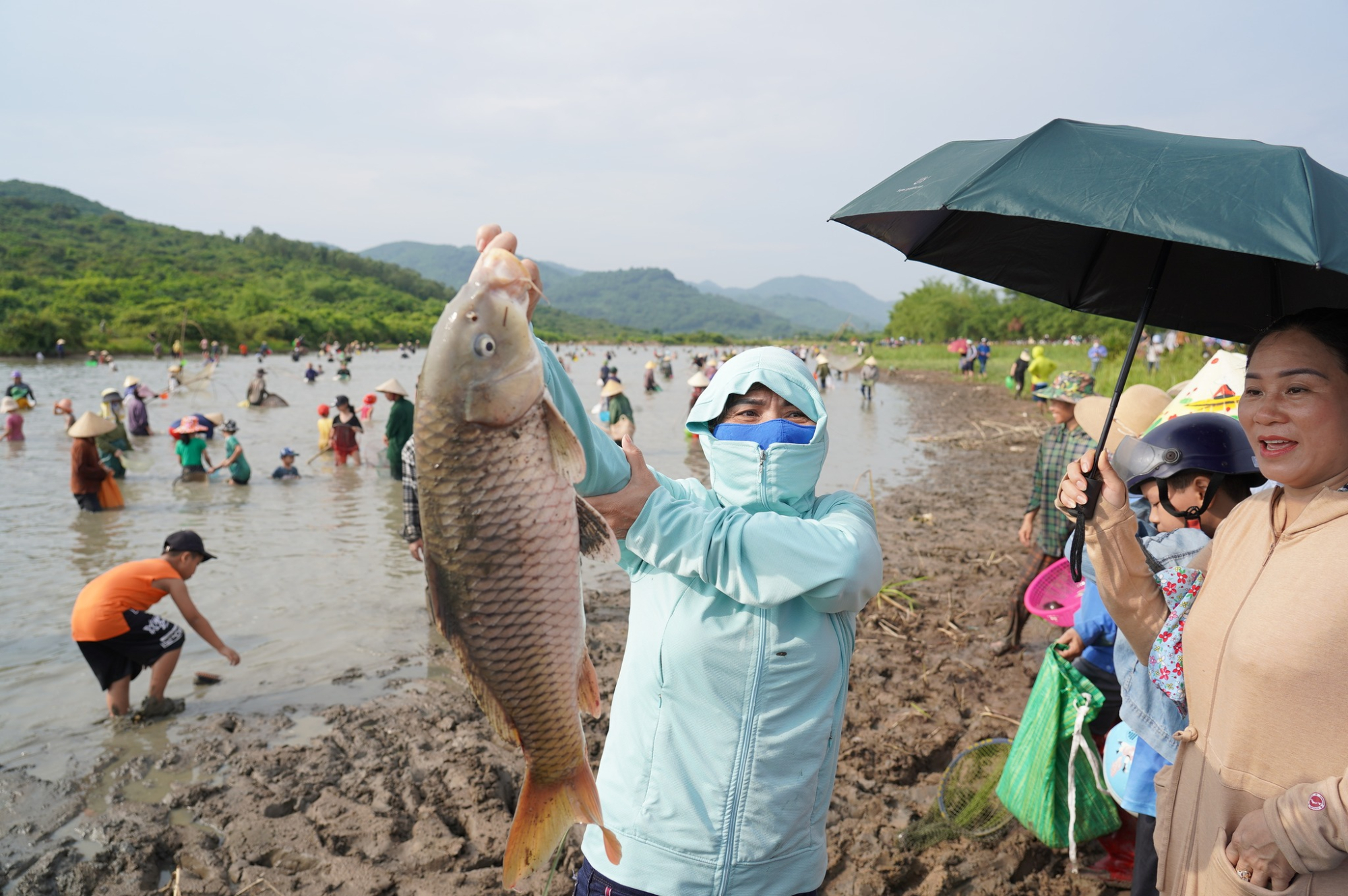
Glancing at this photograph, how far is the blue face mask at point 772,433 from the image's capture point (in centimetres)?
194

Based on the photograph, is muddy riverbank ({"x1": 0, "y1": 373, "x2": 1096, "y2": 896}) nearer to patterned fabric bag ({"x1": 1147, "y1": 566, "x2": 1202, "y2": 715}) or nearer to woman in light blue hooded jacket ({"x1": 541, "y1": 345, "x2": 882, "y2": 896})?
patterned fabric bag ({"x1": 1147, "y1": 566, "x2": 1202, "y2": 715})

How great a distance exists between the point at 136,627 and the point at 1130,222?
659 centimetres

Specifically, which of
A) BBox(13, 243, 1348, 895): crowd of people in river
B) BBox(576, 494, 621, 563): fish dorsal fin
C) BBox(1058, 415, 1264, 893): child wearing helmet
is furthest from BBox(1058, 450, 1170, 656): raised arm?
BBox(576, 494, 621, 563): fish dorsal fin

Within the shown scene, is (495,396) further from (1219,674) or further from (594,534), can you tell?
(1219,674)

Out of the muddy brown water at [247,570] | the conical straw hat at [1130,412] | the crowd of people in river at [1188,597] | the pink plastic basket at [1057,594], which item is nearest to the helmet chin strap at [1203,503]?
the crowd of people in river at [1188,597]

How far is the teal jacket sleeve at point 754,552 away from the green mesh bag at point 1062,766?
2042 mm

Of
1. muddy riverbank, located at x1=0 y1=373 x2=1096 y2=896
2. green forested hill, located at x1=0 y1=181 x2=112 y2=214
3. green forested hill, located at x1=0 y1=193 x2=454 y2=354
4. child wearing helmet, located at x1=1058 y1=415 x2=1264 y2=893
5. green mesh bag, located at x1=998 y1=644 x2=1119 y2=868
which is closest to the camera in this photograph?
child wearing helmet, located at x1=1058 y1=415 x2=1264 y2=893

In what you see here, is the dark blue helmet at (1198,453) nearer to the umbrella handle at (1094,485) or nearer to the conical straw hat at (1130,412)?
the umbrella handle at (1094,485)

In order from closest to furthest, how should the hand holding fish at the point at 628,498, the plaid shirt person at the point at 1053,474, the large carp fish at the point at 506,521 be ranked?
1. the large carp fish at the point at 506,521
2. the hand holding fish at the point at 628,498
3. the plaid shirt person at the point at 1053,474

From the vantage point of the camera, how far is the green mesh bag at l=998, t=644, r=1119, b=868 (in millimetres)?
3209

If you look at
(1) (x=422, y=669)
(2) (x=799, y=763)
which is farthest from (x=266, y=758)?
(2) (x=799, y=763)

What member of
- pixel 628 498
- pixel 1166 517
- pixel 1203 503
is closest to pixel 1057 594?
pixel 1166 517

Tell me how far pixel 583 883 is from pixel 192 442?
1492 centimetres

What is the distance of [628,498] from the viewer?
1.73 m
